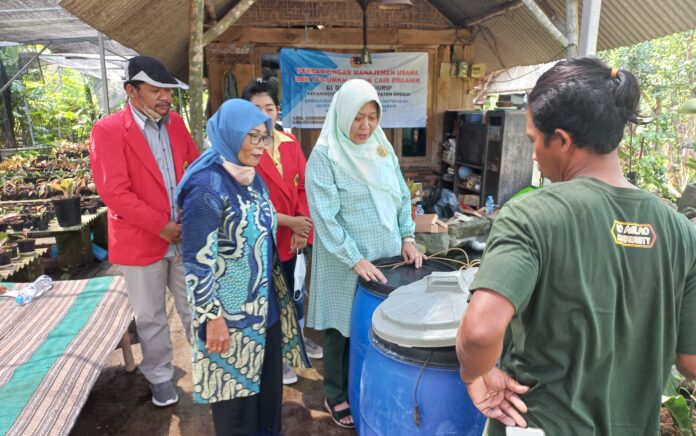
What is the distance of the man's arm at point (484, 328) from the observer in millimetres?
894

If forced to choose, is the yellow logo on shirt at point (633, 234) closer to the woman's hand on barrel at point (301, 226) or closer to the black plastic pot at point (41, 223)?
the woman's hand on barrel at point (301, 226)

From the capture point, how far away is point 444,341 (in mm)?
1443

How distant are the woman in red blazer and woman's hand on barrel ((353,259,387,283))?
0.60 m

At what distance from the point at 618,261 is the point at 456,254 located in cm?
317

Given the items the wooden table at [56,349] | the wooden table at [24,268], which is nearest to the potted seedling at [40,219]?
the wooden table at [24,268]

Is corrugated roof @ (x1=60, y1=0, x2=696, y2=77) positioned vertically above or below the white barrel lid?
above

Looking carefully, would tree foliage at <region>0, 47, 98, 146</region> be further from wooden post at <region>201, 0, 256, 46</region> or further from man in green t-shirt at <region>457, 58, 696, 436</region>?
man in green t-shirt at <region>457, 58, 696, 436</region>

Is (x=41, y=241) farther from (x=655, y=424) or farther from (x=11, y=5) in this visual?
(x=655, y=424)

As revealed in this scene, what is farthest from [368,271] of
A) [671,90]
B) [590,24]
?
[671,90]

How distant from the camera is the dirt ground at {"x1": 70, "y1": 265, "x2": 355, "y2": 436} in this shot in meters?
2.45

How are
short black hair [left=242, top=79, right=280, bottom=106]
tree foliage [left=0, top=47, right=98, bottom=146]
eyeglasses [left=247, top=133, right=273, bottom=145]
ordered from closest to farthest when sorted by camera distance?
eyeglasses [left=247, top=133, right=273, bottom=145], short black hair [left=242, top=79, right=280, bottom=106], tree foliage [left=0, top=47, right=98, bottom=146]

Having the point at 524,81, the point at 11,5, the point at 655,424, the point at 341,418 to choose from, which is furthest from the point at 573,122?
the point at 524,81

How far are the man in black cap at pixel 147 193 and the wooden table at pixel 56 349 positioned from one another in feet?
0.99

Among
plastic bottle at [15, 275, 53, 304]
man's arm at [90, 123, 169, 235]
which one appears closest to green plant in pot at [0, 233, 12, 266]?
plastic bottle at [15, 275, 53, 304]
